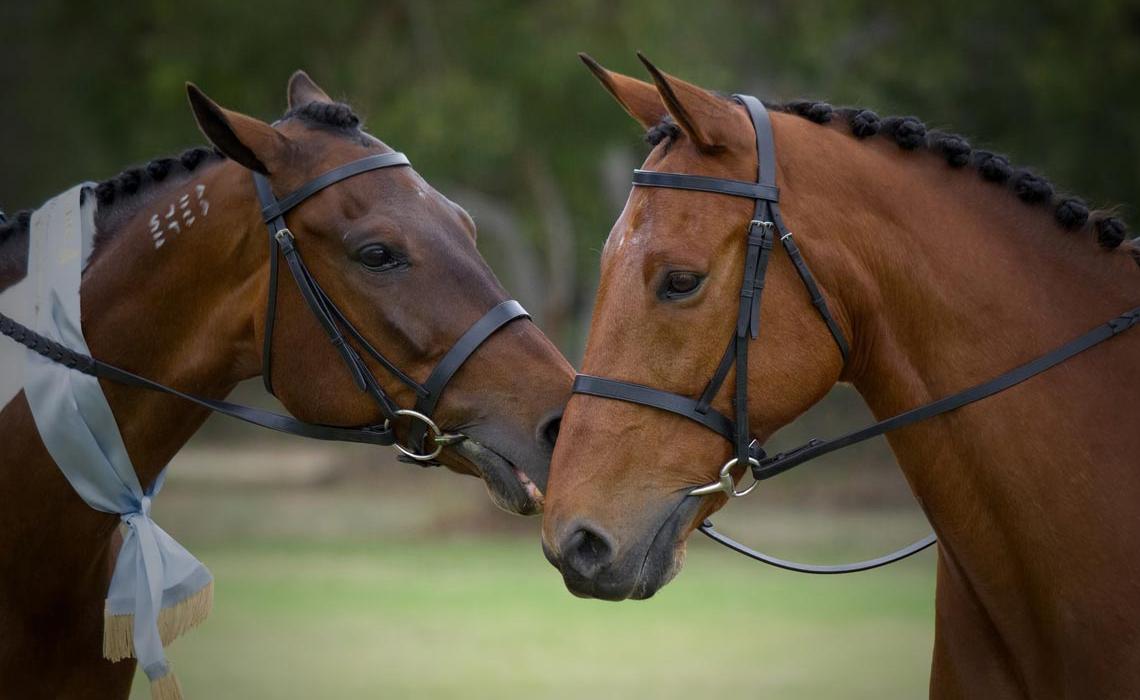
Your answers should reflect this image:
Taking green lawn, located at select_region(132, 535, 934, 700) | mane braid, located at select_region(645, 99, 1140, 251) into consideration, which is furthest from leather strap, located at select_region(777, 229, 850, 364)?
green lawn, located at select_region(132, 535, 934, 700)

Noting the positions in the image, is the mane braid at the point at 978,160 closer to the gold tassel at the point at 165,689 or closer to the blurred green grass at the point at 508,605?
the gold tassel at the point at 165,689

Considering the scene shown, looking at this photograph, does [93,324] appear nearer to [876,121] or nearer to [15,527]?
[15,527]

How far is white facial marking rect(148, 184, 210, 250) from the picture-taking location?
4043 mm

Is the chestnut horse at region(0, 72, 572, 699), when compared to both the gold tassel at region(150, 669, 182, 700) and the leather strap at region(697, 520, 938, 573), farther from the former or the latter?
the leather strap at region(697, 520, 938, 573)

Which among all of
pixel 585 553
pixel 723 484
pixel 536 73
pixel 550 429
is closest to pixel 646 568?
pixel 585 553

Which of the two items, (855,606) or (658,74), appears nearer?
(658,74)

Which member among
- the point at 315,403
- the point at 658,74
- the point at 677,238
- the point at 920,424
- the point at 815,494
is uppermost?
the point at 658,74

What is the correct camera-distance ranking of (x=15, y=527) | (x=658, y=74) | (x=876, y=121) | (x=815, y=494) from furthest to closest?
(x=815, y=494) → (x=15, y=527) → (x=876, y=121) → (x=658, y=74)

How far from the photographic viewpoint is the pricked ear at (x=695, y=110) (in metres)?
3.27


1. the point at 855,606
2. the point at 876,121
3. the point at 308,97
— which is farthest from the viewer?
the point at 855,606

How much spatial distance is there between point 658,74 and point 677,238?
1.43 ft

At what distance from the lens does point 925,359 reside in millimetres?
3367

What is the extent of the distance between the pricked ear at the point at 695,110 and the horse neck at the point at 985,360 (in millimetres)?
234

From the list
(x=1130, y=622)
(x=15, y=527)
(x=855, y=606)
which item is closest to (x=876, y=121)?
(x=1130, y=622)
